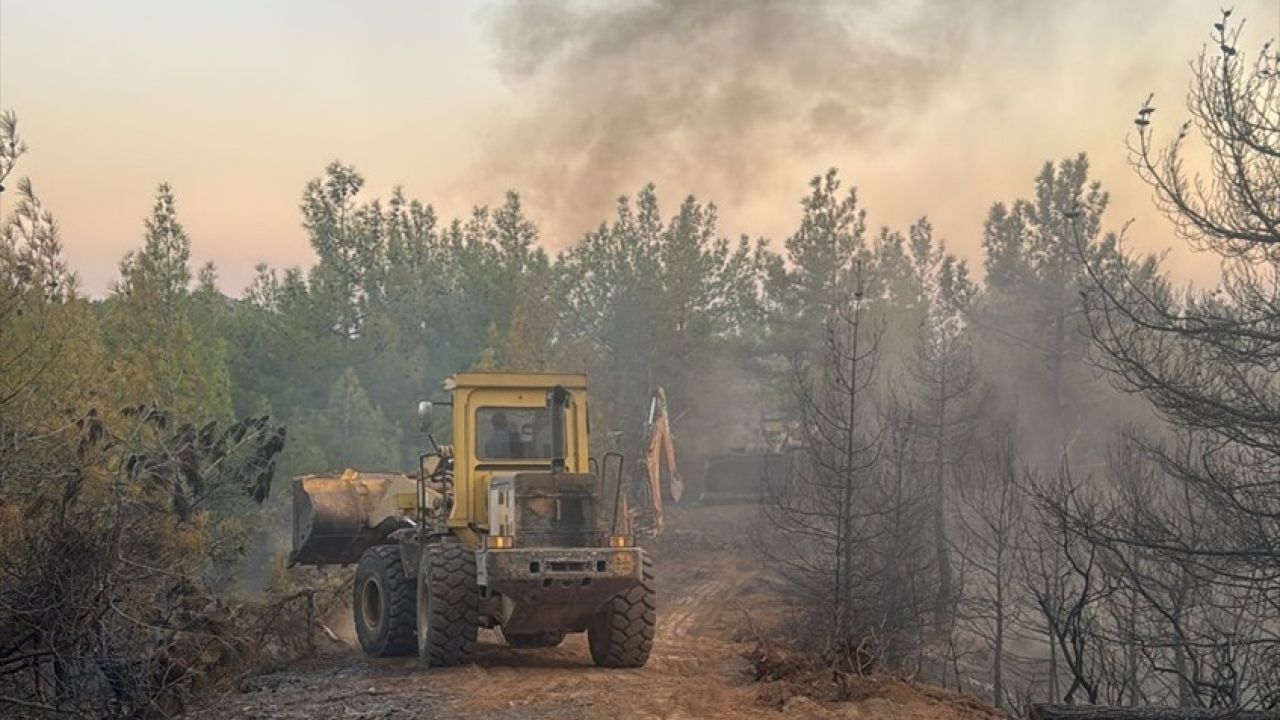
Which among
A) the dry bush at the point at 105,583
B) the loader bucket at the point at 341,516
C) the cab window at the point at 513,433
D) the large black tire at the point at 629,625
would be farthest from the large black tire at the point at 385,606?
the large black tire at the point at 629,625

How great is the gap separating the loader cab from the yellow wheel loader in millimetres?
14

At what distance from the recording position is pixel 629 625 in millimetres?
13352

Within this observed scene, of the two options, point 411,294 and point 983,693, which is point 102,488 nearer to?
point 983,693

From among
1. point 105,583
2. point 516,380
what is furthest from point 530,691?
point 105,583

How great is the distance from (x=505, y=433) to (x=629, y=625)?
273cm

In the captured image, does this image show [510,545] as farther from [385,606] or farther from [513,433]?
[385,606]

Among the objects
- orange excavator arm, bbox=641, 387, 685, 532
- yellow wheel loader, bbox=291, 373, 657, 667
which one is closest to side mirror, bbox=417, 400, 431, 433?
yellow wheel loader, bbox=291, 373, 657, 667

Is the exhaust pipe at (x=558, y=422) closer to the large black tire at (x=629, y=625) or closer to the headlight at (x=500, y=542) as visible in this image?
the headlight at (x=500, y=542)

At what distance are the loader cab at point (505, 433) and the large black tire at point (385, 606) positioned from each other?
3.18ft

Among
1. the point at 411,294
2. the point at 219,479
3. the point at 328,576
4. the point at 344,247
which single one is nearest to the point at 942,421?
the point at 328,576

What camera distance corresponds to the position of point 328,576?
21.0 m

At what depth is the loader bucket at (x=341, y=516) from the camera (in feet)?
54.3

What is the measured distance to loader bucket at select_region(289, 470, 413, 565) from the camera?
54.3 ft

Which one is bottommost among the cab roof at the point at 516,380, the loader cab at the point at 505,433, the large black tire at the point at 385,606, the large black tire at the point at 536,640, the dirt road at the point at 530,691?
the dirt road at the point at 530,691
